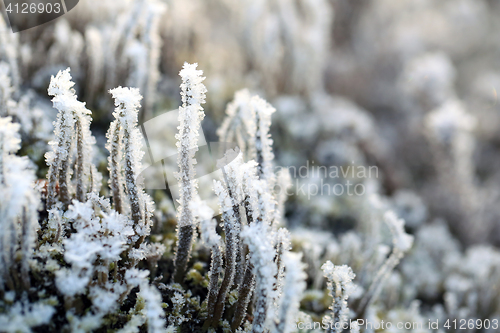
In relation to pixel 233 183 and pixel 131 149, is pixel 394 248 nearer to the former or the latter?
pixel 233 183

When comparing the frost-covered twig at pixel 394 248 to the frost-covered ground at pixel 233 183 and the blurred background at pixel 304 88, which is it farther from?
the blurred background at pixel 304 88

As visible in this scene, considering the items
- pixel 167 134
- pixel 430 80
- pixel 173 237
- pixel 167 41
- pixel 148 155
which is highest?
pixel 430 80

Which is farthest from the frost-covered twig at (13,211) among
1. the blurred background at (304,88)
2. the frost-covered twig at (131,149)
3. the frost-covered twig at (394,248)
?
the frost-covered twig at (394,248)

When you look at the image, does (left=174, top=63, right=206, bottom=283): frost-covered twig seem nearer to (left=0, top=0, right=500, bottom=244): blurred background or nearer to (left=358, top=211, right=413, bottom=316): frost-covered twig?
(left=358, top=211, right=413, bottom=316): frost-covered twig

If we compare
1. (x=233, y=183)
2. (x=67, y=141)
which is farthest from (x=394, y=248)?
(x=67, y=141)

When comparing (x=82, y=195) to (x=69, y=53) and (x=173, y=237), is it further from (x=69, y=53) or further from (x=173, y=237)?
(x=69, y=53)

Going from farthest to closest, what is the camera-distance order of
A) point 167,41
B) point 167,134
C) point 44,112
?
point 167,41, point 167,134, point 44,112

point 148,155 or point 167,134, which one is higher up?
point 167,134

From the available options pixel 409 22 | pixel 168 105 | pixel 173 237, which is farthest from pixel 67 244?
pixel 409 22
